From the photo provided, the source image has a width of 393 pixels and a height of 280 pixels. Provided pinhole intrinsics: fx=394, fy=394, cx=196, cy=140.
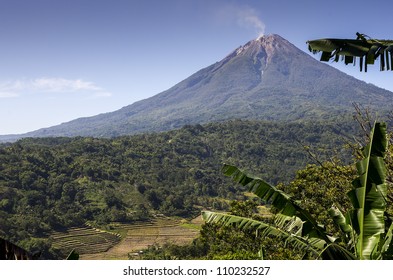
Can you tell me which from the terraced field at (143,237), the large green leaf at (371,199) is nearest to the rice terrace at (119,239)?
the terraced field at (143,237)

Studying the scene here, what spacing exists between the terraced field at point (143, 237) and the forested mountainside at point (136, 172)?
2473 millimetres

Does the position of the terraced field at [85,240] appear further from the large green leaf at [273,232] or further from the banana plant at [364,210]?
the banana plant at [364,210]

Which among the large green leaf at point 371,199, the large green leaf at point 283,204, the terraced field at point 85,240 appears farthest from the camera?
the terraced field at point 85,240

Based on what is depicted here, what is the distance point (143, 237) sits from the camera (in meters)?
40.1

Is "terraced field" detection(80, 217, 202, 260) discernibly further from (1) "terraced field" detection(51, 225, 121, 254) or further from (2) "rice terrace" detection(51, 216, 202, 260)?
(1) "terraced field" detection(51, 225, 121, 254)

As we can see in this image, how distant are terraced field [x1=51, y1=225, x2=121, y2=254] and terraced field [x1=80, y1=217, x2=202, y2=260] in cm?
78

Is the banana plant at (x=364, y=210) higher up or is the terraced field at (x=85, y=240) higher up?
the banana plant at (x=364, y=210)

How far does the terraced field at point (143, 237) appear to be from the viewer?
33562 millimetres

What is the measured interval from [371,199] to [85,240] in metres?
38.0

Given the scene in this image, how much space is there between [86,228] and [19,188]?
10592 millimetres

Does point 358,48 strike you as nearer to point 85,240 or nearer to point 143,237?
point 85,240

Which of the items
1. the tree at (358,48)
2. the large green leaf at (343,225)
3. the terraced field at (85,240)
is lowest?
the terraced field at (85,240)

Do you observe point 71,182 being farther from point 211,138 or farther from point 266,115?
point 266,115

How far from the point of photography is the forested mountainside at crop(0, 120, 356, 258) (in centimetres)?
4347
